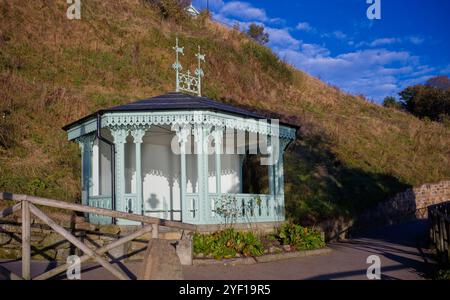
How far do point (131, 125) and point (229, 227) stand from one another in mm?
3584

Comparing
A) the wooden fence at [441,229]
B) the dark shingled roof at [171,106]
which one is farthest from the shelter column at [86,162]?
the wooden fence at [441,229]

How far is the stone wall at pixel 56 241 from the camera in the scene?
10.5 metres

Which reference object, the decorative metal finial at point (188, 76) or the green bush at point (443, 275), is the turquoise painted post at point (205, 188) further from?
the green bush at point (443, 275)

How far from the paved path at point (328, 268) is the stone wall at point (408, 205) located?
7.75 metres

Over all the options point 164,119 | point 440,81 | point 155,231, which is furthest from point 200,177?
point 440,81

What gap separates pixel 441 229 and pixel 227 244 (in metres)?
5.29

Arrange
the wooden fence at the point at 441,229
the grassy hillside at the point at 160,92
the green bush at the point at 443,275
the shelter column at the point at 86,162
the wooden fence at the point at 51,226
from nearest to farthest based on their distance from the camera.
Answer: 1. the wooden fence at the point at 51,226
2. the green bush at the point at 443,275
3. the wooden fence at the point at 441,229
4. the shelter column at the point at 86,162
5. the grassy hillside at the point at 160,92

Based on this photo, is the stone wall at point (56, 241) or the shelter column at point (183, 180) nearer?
the stone wall at point (56, 241)

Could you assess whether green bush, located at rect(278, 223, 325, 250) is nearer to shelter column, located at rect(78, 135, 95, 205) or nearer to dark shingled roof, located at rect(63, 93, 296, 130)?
dark shingled roof, located at rect(63, 93, 296, 130)

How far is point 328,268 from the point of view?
10625 millimetres

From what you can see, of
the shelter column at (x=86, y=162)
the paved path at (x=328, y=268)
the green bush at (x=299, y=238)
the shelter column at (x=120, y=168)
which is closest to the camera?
the paved path at (x=328, y=268)

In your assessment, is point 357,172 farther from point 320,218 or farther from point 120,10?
point 120,10
